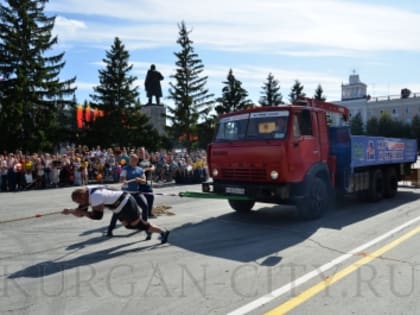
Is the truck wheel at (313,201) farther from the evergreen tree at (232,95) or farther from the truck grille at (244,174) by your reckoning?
the evergreen tree at (232,95)

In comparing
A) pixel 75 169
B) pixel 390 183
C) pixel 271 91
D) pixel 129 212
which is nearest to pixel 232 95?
pixel 271 91

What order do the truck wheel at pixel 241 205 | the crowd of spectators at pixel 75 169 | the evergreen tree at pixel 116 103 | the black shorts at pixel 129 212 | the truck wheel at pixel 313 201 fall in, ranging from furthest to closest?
the evergreen tree at pixel 116 103 → the crowd of spectators at pixel 75 169 → the truck wheel at pixel 241 205 → the truck wheel at pixel 313 201 → the black shorts at pixel 129 212

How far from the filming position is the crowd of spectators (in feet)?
60.6

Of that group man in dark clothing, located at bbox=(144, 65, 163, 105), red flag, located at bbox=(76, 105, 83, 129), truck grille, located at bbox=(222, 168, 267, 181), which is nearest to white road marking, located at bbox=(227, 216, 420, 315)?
truck grille, located at bbox=(222, 168, 267, 181)

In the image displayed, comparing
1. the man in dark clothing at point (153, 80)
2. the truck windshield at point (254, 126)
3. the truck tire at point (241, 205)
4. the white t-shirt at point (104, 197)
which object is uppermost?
the man in dark clothing at point (153, 80)

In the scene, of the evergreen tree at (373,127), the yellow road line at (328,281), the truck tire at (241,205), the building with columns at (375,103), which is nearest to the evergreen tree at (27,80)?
the truck tire at (241,205)

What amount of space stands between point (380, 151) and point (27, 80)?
84.7ft

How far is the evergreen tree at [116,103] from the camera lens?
37375 mm

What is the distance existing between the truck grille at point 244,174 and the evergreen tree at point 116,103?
1142 inches

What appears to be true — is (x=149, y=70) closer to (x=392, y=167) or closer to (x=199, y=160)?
(x=199, y=160)

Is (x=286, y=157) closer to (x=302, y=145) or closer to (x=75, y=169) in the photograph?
(x=302, y=145)

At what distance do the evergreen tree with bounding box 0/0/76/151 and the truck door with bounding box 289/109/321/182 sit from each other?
25094 mm

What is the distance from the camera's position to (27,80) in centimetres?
3008

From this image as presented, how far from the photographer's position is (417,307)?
14.7ft
